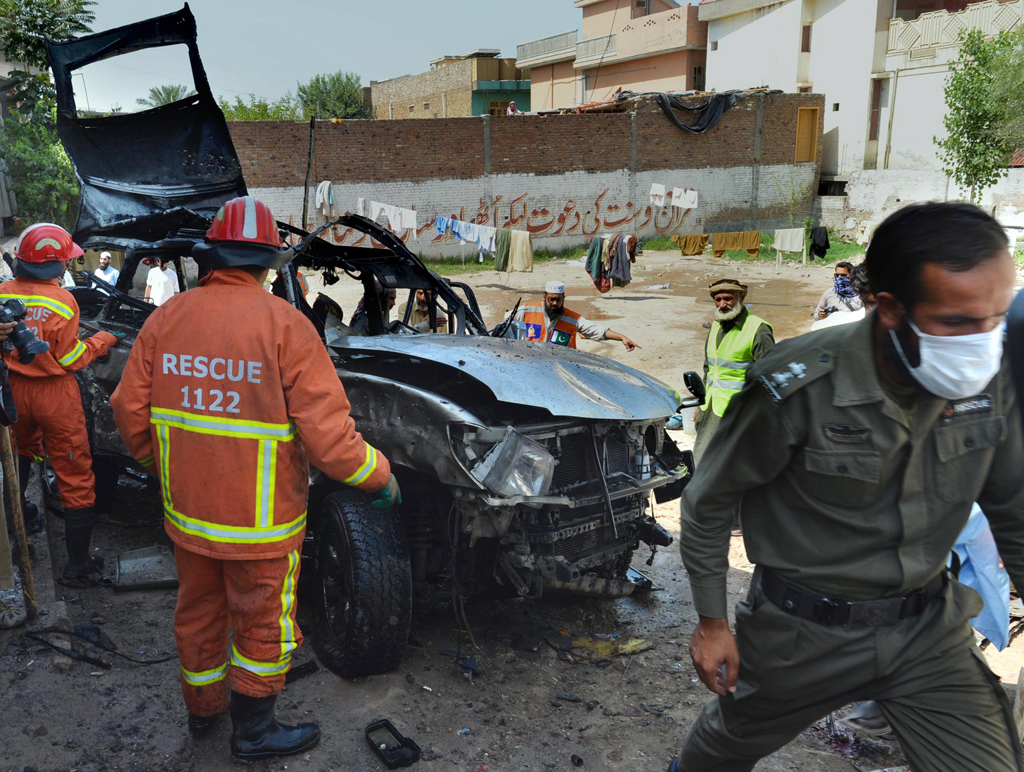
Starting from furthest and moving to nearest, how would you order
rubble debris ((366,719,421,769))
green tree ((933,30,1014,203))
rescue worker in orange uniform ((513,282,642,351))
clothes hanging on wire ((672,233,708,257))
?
clothes hanging on wire ((672,233,708,257))
green tree ((933,30,1014,203))
rescue worker in orange uniform ((513,282,642,351))
rubble debris ((366,719,421,769))

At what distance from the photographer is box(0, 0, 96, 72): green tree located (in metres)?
23.3

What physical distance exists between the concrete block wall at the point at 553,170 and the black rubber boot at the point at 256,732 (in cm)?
1937

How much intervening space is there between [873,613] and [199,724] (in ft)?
8.03

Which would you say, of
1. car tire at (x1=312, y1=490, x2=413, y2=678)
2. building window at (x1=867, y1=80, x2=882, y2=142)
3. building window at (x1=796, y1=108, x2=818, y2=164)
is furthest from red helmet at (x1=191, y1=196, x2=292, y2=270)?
building window at (x1=796, y1=108, x2=818, y2=164)

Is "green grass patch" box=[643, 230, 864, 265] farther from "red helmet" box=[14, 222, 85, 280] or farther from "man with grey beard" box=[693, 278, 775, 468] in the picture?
"red helmet" box=[14, 222, 85, 280]

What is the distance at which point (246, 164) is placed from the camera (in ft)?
70.8

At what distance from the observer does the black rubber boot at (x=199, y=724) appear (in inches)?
123

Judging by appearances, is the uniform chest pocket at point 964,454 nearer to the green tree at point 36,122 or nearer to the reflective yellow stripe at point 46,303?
the reflective yellow stripe at point 46,303

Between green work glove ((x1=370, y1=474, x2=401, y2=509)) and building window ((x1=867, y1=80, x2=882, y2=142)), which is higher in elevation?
building window ((x1=867, y1=80, x2=882, y2=142))

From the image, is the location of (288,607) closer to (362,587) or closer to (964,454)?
(362,587)

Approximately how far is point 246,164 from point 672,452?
65.1 feet

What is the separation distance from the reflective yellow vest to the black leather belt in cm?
355

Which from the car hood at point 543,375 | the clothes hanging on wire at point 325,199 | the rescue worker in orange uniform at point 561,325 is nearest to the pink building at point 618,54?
the clothes hanging on wire at point 325,199

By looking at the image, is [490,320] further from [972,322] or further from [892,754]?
[972,322]
